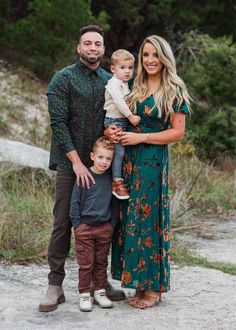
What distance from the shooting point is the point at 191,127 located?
1327 centimetres

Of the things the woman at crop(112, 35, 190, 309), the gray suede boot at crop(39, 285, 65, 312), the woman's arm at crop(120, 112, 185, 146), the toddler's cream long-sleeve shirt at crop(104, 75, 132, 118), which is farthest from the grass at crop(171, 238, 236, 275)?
the toddler's cream long-sleeve shirt at crop(104, 75, 132, 118)

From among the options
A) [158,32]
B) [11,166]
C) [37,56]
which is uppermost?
[158,32]

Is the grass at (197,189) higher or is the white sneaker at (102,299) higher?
the grass at (197,189)

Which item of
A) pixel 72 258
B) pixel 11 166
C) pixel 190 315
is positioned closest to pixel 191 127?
pixel 11 166

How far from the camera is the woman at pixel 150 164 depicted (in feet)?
15.8

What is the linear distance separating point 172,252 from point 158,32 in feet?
34.3

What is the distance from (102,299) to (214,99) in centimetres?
898

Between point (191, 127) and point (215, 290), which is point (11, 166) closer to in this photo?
point (215, 290)

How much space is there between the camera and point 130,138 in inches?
189

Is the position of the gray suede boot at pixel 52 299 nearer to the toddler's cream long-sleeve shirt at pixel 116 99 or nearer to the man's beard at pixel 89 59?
the toddler's cream long-sleeve shirt at pixel 116 99

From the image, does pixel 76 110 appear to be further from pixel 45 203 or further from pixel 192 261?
pixel 45 203

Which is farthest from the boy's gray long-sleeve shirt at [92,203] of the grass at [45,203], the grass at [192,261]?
the grass at [192,261]

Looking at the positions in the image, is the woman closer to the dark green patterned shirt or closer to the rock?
the dark green patterned shirt

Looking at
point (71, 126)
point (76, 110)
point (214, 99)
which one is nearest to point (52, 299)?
point (71, 126)
